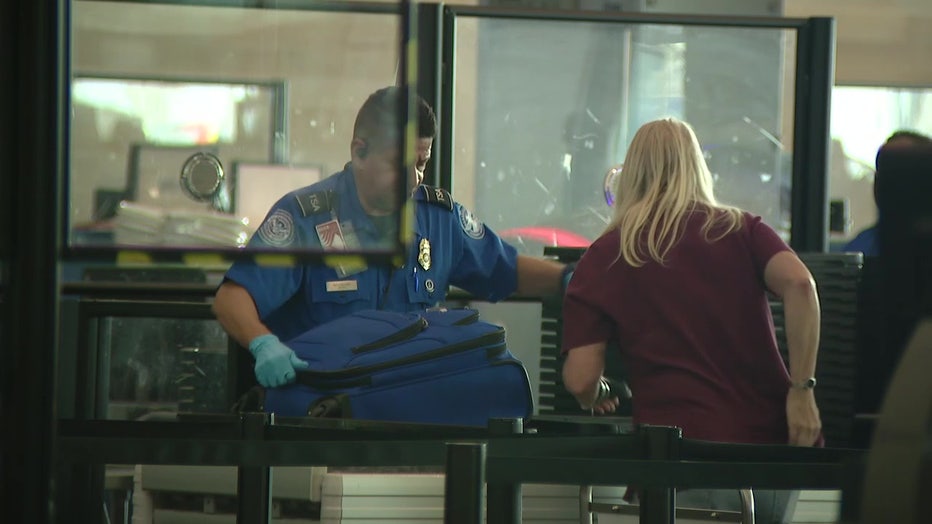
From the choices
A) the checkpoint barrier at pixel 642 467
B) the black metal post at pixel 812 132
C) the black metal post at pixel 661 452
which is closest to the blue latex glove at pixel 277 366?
the checkpoint barrier at pixel 642 467

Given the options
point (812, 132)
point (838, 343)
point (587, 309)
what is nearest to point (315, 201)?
point (587, 309)

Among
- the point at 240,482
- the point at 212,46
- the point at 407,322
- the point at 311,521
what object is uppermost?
the point at 212,46

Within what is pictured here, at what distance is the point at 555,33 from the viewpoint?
3.19 m

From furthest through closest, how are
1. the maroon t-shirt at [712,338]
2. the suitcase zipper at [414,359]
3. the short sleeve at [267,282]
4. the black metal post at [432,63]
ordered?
the black metal post at [432,63] < the short sleeve at [267,282] < the maroon t-shirt at [712,338] < the suitcase zipper at [414,359]

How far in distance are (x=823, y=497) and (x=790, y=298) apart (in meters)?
0.44

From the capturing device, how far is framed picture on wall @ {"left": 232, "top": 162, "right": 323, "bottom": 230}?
1009mm

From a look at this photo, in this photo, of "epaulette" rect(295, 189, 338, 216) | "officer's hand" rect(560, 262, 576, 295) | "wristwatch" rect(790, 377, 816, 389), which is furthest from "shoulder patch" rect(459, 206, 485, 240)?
"epaulette" rect(295, 189, 338, 216)

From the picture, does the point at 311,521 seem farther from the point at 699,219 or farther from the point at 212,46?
the point at 212,46

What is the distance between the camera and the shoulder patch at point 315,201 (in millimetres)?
1084

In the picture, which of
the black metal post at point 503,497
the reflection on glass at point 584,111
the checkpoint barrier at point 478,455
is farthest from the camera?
the reflection on glass at point 584,111

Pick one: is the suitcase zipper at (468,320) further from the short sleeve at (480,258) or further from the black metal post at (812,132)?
the black metal post at (812,132)

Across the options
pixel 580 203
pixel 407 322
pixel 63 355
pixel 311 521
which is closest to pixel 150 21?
pixel 407 322

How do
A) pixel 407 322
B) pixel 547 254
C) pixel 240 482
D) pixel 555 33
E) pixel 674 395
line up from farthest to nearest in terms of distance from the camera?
1. pixel 555 33
2. pixel 547 254
3. pixel 674 395
4. pixel 407 322
5. pixel 240 482

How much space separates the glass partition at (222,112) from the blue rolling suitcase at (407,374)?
2.75 ft
